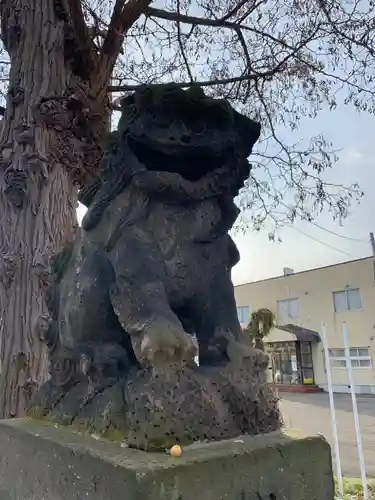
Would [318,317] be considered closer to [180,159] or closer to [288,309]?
[288,309]

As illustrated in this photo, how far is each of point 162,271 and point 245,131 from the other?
453mm

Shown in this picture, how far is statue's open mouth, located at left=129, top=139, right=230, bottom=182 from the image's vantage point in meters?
1.21

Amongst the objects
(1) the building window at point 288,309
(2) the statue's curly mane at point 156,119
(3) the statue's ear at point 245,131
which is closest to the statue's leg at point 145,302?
(2) the statue's curly mane at point 156,119

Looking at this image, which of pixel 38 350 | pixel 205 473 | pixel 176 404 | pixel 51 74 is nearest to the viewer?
pixel 205 473

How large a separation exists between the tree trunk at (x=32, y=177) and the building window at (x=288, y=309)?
1375 centimetres

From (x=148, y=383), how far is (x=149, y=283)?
0.81 feet

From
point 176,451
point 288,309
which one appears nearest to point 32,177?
point 176,451

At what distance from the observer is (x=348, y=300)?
14016mm

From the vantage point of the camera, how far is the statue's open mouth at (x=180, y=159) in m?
1.21

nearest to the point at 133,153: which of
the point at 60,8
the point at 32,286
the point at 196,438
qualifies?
the point at 196,438

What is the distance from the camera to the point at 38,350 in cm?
240

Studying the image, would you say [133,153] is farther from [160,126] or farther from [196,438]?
[196,438]

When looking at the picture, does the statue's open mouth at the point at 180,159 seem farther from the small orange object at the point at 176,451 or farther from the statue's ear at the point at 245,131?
the small orange object at the point at 176,451

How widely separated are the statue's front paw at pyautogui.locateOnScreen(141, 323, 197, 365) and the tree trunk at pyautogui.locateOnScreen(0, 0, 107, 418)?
1389 millimetres
